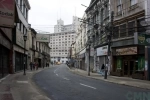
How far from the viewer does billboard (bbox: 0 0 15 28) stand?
12664 mm

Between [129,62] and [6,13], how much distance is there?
2095cm

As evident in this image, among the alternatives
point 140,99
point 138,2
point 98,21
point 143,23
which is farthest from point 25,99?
point 98,21

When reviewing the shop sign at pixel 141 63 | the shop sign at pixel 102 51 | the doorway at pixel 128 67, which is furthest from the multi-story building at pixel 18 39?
the shop sign at pixel 141 63

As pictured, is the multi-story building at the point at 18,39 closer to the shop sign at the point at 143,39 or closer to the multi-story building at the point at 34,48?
the multi-story building at the point at 34,48

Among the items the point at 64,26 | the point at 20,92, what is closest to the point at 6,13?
the point at 20,92

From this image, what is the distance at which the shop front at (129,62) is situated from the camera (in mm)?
27922

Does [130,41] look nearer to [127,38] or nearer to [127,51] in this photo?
[127,38]

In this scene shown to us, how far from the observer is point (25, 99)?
39.3ft

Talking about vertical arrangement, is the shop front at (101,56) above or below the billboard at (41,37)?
below

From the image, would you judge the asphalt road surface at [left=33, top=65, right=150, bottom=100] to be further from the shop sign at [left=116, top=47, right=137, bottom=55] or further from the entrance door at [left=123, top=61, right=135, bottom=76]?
the entrance door at [left=123, top=61, right=135, bottom=76]

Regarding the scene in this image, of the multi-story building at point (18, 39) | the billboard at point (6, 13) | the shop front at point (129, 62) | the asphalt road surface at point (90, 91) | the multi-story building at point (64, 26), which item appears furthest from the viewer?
the multi-story building at point (64, 26)

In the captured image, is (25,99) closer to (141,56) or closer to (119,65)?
(141,56)

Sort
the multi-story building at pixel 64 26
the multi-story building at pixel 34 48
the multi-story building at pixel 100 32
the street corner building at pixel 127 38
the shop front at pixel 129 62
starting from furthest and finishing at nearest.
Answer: the multi-story building at pixel 64 26
the multi-story building at pixel 34 48
the multi-story building at pixel 100 32
the shop front at pixel 129 62
the street corner building at pixel 127 38

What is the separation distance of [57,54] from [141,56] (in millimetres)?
127137
